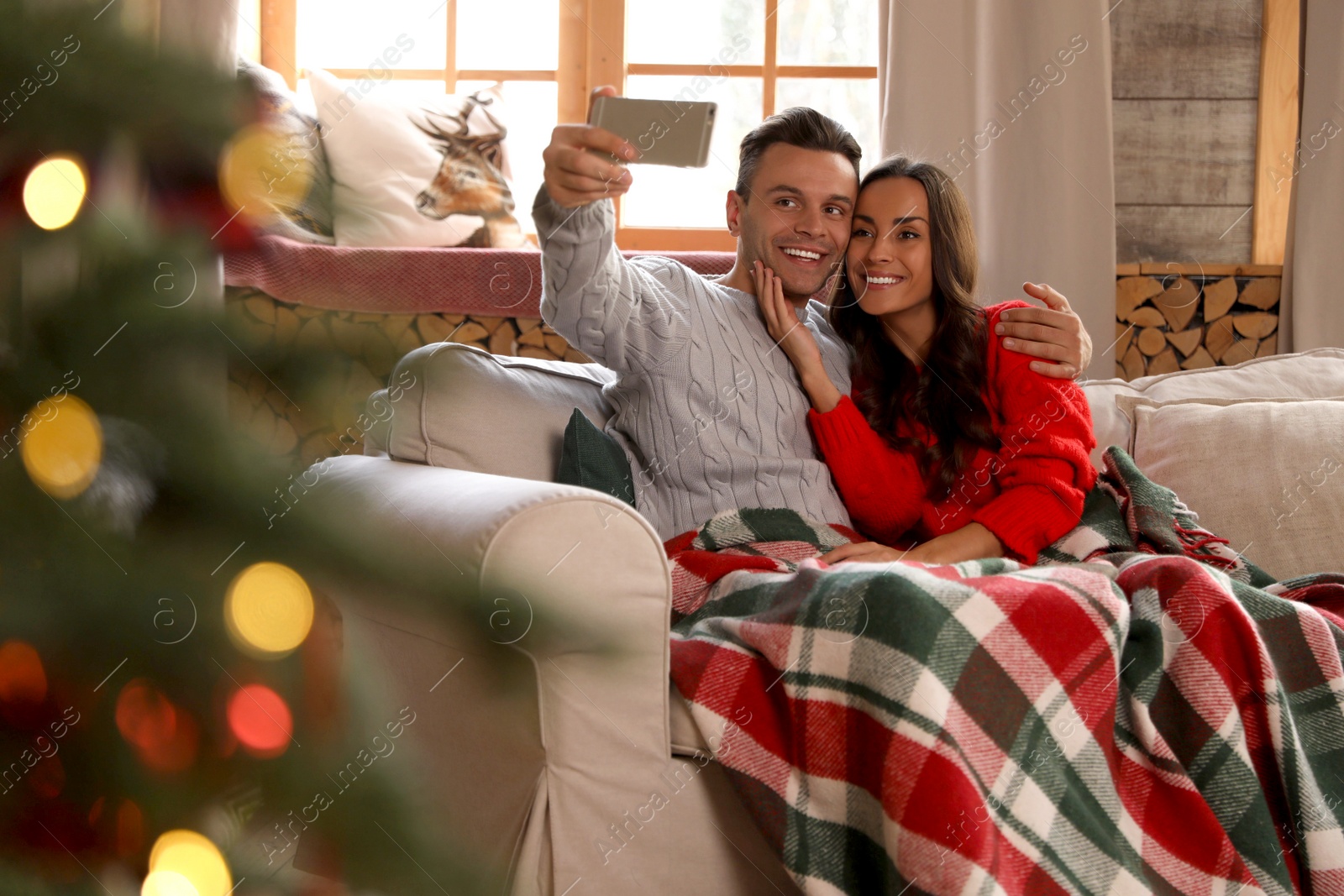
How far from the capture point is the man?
4.79 ft

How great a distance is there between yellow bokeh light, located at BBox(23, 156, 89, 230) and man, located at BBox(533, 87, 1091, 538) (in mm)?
1114

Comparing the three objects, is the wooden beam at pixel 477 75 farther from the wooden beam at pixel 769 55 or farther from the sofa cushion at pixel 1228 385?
the sofa cushion at pixel 1228 385

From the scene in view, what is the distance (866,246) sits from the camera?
65.6 inches

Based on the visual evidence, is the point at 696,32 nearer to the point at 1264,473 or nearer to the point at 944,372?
the point at 944,372

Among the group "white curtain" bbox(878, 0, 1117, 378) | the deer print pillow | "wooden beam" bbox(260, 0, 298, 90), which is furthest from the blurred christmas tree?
"wooden beam" bbox(260, 0, 298, 90)

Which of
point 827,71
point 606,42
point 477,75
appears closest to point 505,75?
point 477,75

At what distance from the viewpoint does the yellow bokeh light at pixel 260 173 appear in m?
0.27

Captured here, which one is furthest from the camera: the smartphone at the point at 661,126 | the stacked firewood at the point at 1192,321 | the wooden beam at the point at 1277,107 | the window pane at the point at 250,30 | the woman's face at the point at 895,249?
the window pane at the point at 250,30

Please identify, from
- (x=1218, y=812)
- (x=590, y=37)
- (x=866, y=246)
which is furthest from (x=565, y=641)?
(x=590, y=37)

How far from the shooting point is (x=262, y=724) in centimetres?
31

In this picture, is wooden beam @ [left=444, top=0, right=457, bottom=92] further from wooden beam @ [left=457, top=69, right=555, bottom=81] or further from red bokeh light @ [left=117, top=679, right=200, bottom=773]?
red bokeh light @ [left=117, top=679, right=200, bottom=773]

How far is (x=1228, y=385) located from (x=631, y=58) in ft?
5.96

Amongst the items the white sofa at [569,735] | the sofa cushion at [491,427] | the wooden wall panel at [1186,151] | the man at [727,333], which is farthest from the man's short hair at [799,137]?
the wooden wall panel at [1186,151]

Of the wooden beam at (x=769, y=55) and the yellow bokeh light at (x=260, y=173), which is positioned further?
the wooden beam at (x=769, y=55)
